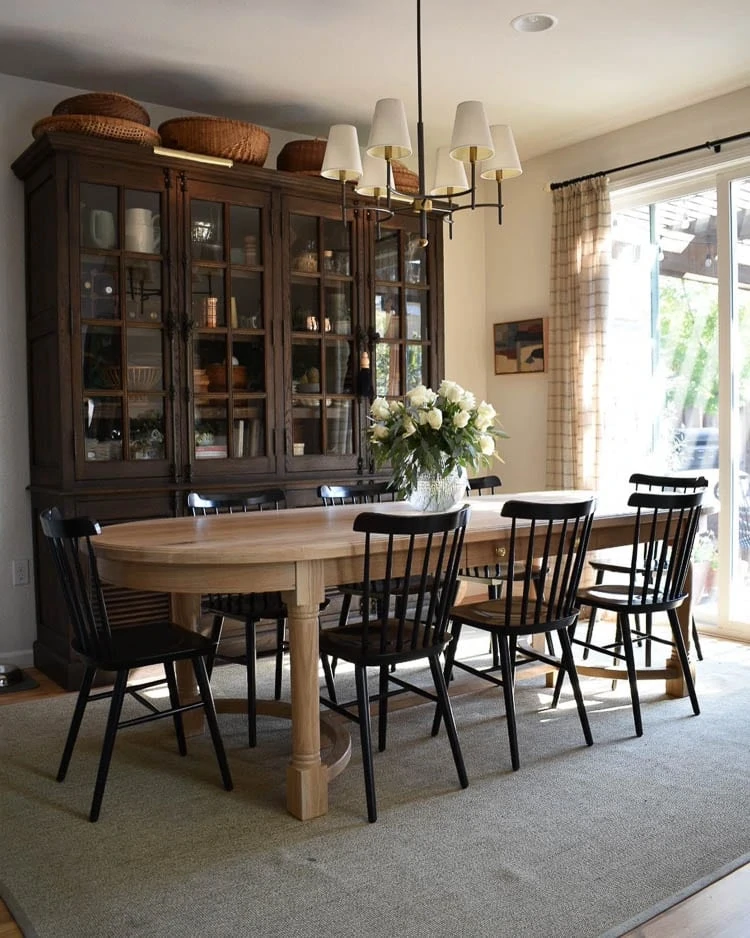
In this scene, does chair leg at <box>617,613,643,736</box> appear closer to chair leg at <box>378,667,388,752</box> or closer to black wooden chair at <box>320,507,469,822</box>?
black wooden chair at <box>320,507,469,822</box>

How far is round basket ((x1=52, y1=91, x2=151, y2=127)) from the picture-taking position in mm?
3852

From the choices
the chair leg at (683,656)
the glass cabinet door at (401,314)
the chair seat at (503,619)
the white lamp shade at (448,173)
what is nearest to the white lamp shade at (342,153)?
the white lamp shade at (448,173)

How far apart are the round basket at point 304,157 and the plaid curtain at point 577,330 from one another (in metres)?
1.55

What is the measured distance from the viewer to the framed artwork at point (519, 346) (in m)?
5.53

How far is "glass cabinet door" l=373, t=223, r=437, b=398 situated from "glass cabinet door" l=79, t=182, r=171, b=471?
1.27 metres

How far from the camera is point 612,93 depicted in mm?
4535

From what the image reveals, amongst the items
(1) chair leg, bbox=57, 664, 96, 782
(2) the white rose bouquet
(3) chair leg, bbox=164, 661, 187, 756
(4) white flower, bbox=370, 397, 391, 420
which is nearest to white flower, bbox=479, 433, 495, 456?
(2) the white rose bouquet

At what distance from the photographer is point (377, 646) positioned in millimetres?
2668

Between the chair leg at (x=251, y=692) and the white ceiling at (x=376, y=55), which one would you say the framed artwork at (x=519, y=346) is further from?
the chair leg at (x=251, y=692)

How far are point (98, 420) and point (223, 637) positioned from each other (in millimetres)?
1206

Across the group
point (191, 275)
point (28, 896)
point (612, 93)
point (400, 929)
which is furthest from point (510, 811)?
point (612, 93)

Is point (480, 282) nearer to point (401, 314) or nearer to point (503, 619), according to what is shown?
point (401, 314)

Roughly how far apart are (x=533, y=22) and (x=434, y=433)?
6.24ft

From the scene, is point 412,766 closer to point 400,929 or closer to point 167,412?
point 400,929
